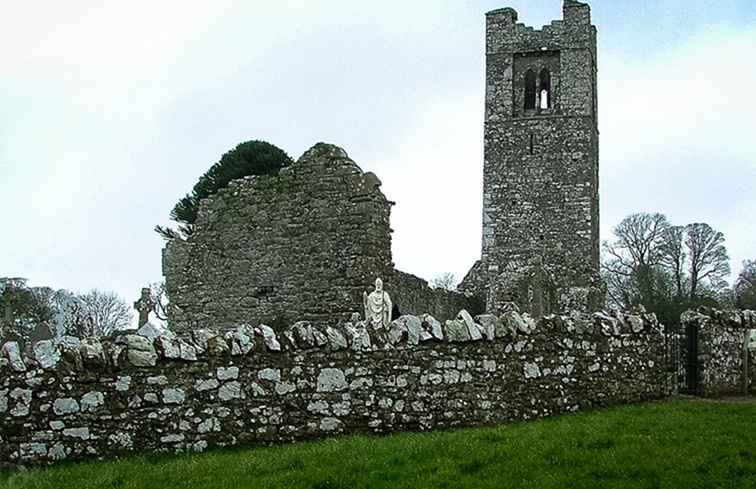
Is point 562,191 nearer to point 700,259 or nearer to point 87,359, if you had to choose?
point 700,259

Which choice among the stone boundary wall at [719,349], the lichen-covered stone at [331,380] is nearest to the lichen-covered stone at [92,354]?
the lichen-covered stone at [331,380]

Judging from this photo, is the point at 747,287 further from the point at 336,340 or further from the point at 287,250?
the point at 336,340

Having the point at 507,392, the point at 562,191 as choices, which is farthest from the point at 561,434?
the point at 562,191

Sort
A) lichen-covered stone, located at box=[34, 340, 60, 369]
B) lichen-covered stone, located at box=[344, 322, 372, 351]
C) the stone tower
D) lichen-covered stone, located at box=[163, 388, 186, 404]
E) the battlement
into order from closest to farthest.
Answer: lichen-covered stone, located at box=[34, 340, 60, 369]
lichen-covered stone, located at box=[163, 388, 186, 404]
lichen-covered stone, located at box=[344, 322, 372, 351]
the stone tower
the battlement

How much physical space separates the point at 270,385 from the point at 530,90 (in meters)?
39.7

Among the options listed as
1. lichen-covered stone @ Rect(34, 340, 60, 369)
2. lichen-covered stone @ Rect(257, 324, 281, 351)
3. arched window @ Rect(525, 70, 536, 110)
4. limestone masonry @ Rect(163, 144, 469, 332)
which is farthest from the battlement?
lichen-covered stone @ Rect(34, 340, 60, 369)

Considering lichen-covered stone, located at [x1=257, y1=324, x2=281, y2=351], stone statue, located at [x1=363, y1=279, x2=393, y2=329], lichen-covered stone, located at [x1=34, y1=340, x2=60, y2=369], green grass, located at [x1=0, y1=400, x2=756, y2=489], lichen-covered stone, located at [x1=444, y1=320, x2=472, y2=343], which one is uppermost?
stone statue, located at [x1=363, y1=279, x2=393, y2=329]

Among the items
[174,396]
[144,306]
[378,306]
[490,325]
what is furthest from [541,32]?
[174,396]

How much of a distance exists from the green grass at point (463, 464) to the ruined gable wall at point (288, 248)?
5.98 meters

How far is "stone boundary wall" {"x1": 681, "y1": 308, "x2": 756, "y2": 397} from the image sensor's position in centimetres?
1352

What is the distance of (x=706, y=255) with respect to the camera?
4734cm

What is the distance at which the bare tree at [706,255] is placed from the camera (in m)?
47.1

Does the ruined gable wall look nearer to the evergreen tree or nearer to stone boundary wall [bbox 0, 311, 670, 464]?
stone boundary wall [bbox 0, 311, 670, 464]

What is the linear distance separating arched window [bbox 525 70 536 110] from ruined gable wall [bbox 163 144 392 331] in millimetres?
32336
